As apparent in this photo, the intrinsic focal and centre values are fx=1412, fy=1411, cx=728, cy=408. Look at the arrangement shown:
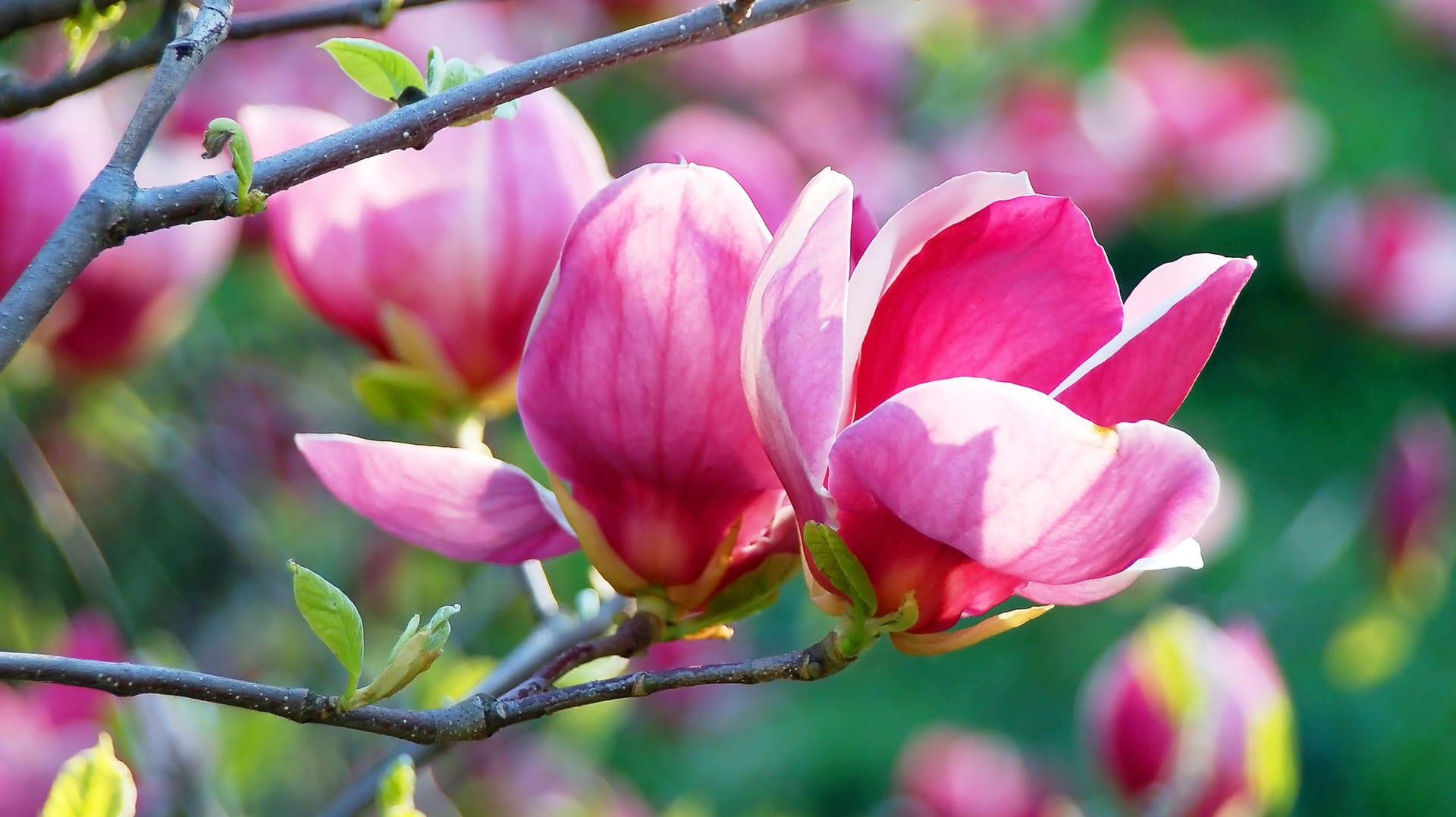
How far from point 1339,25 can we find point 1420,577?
221 cm

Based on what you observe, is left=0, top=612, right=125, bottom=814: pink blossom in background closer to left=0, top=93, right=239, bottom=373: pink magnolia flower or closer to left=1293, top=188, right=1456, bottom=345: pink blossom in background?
left=0, top=93, right=239, bottom=373: pink magnolia flower

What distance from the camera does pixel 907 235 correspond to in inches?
10.5

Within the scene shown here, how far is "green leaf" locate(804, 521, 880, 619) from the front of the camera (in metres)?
0.27

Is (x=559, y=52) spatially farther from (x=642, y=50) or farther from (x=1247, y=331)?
(x=1247, y=331)

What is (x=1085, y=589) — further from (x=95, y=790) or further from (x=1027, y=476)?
(x=95, y=790)

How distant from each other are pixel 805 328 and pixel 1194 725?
1.41 ft

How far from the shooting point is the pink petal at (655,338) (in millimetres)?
285

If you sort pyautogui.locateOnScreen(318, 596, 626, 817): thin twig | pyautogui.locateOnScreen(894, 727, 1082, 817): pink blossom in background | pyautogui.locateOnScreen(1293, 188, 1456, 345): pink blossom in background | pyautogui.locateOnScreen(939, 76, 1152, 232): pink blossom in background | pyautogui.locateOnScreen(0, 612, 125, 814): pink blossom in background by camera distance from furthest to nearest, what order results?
pyautogui.locateOnScreen(1293, 188, 1456, 345): pink blossom in background → pyautogui.locateOnScreen(939, 76, 1152, 232): pink blossom in background → pyautogui.locateOnScreen(894, 727, 1082, 817): pink blossom in background → pyautogui.locateOnScreen(0, 612, 125, 814): pink blossom in background → pyautogui.locateOnScreen(318, 596, 626, 817): thin twig

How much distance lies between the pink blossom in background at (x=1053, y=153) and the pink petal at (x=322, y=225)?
3.19 feet

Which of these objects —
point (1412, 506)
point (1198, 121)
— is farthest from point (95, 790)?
point (1198, 121)

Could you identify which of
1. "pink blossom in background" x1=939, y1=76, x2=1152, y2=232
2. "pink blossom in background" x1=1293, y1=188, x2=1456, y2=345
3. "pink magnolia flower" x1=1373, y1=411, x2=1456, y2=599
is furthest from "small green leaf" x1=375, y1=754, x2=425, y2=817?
"pink blossom in background" x1=1293, y1=188, x2=1456, y2=345

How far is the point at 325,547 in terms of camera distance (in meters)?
1.07

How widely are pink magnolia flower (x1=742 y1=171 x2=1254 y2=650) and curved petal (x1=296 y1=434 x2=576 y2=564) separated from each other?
0.22ft

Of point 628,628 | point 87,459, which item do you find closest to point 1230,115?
point 87,459
